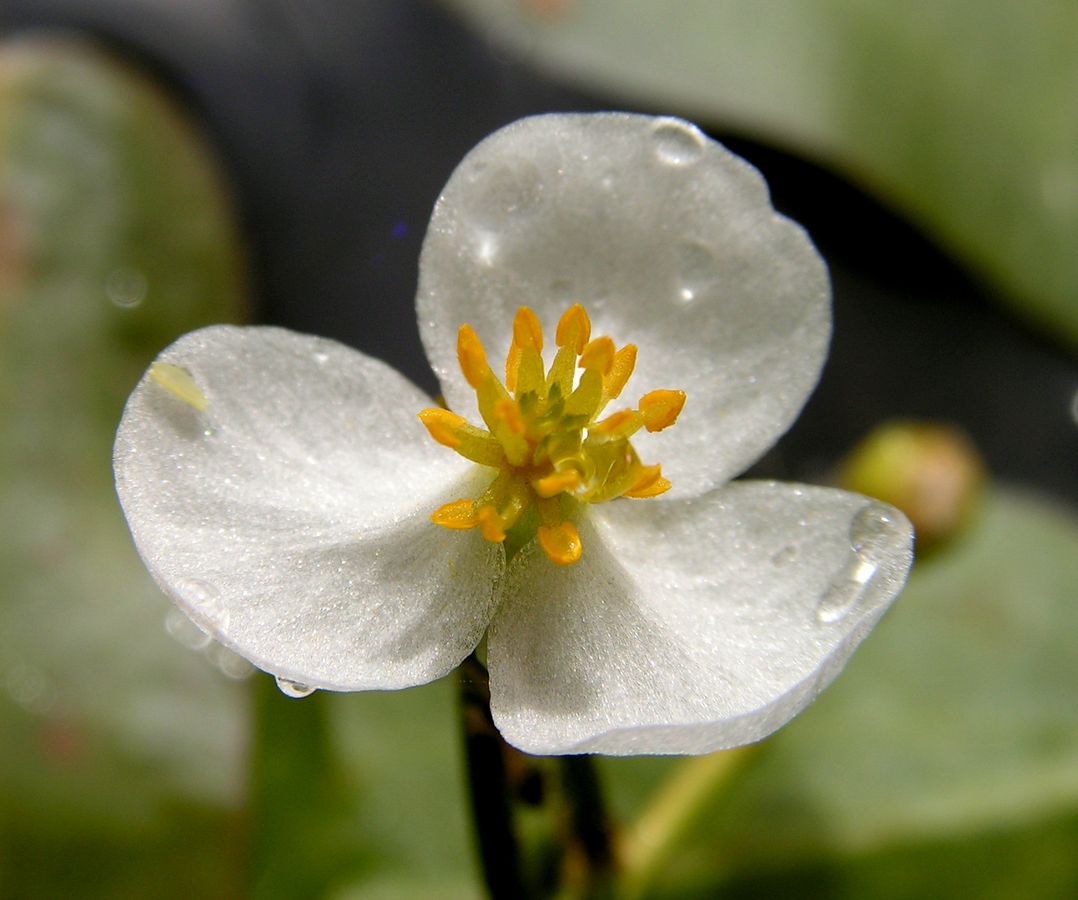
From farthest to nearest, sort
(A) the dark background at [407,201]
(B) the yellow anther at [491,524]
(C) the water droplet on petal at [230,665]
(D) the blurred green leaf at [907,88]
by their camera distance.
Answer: (A) the dark background at [407,201] → (D) the blurred green leaf at [907,88] → (C) the water droplet on petal at [230,665] → (B) the yellow anther at [491,524]

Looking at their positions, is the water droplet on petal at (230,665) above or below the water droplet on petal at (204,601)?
below

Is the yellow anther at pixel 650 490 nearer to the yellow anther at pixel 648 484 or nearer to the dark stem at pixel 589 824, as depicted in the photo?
the yellow anther at pixel 648 484

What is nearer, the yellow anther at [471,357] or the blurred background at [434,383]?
the yellow anther at [471,357]

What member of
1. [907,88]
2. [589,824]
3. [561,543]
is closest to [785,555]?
[561,543]

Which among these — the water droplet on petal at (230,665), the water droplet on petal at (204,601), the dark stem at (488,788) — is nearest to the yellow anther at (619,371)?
the dark stem at (488,788)

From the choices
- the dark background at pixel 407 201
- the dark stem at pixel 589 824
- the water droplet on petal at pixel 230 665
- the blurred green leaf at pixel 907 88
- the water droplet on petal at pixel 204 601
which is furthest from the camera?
the dark background at pixel 407 201

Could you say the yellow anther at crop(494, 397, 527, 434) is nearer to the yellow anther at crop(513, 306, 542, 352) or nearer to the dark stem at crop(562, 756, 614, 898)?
the yellow anther at crop(513, 306, 542, 352)
